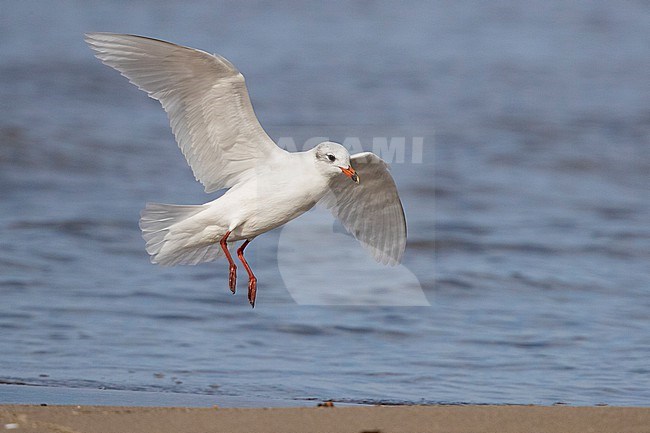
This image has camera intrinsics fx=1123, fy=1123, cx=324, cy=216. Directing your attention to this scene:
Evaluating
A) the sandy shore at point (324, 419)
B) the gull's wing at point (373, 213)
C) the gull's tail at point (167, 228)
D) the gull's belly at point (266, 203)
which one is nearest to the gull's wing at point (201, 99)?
the gull's belly at point (266, 203)

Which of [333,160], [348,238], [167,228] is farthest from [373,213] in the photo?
[348,238]

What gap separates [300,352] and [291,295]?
130cm

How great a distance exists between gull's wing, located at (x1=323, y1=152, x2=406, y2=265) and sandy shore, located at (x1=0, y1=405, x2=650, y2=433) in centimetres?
205

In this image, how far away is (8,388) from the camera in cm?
575

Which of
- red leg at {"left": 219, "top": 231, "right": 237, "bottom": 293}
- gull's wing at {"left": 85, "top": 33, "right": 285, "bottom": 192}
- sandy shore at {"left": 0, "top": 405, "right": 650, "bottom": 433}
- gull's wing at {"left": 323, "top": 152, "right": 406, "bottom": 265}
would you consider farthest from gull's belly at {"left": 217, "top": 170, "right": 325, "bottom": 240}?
sandy shore at {"left": 0, "top": 405, "right": 650, "bottom": 433}

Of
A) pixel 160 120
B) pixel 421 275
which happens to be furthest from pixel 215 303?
pixel 160 120

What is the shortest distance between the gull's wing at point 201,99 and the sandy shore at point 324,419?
182 cm

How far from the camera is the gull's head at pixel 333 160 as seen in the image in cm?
609

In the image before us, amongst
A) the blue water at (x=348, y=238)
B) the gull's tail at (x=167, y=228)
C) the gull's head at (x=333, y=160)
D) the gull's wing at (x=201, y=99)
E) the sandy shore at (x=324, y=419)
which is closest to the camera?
the sandy shore at (x=324, y=419)

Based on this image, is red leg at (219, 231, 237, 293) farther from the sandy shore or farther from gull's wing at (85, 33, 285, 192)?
the sandy shore

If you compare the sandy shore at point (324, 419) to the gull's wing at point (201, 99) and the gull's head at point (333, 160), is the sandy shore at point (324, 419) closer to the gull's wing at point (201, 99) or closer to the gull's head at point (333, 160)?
the gull's head at point (333, 160)

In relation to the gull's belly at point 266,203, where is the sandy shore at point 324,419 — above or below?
below

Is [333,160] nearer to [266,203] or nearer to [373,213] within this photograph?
[266,203]

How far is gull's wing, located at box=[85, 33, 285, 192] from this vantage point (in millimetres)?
5902
